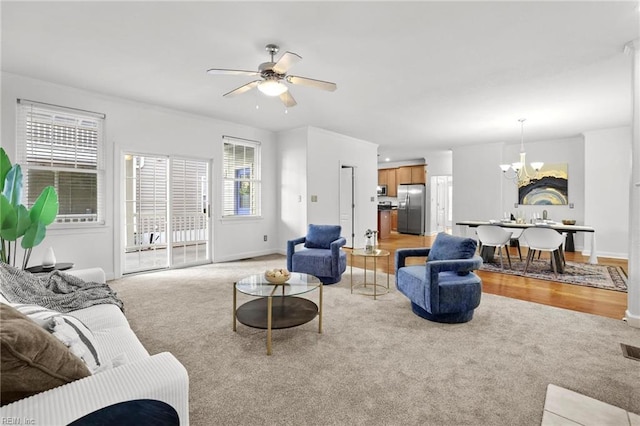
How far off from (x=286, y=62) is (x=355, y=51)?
844 mm

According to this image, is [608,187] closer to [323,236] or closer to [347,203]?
[347,203]

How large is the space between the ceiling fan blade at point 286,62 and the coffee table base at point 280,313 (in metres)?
2.11

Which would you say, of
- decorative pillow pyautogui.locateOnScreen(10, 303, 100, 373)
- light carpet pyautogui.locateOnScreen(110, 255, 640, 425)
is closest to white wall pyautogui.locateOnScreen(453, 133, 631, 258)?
light carpet pyautogui.locateOnScreen(110, 255, 640, 425)

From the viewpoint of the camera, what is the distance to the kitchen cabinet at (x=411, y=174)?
10.1 m

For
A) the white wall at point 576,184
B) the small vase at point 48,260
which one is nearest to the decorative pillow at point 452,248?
the white wall at point 576,184

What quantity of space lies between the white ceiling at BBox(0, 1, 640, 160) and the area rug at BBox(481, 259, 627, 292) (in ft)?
8.54

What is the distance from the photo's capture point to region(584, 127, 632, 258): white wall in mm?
6129

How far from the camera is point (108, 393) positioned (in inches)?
40.1

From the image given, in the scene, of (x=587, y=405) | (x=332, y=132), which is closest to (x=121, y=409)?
(x=587, y=405)

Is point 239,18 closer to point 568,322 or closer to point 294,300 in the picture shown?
point 294,300

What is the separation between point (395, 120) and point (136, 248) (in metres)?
4.92

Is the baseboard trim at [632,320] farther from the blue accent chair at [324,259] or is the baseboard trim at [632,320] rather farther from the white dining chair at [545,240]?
the blue accent chair at [324,259]

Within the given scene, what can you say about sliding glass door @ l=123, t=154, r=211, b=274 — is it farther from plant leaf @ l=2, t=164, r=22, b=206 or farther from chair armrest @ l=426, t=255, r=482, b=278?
chair armrest @ l=426, t=255, r=482, b=278

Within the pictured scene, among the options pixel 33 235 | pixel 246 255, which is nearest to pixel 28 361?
pixel 33 235
